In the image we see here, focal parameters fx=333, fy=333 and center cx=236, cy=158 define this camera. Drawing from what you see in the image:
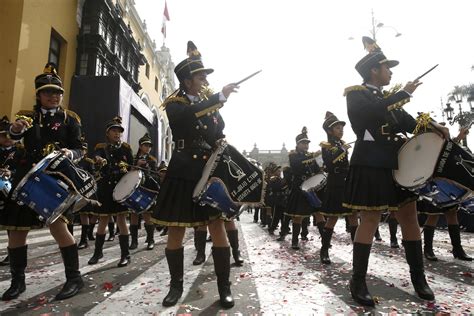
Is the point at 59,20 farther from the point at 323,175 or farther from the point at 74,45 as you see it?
the point at 323,175

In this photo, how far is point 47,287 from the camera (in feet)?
12.0

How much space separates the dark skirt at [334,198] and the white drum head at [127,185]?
3.00 meters

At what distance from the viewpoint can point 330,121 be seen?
598 centimetres

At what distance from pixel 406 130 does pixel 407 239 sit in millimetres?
1089

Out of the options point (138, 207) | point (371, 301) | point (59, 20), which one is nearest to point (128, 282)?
point (138, 207)

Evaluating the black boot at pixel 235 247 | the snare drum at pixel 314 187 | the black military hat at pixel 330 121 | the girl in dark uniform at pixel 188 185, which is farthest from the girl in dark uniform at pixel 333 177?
the girl in dark uniform at pixel 188 185

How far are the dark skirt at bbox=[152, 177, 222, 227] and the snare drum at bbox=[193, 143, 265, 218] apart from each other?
0.10 m

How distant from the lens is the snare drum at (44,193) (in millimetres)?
2996

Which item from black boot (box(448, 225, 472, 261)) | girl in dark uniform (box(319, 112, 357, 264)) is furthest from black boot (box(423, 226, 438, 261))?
girl in dark uniform (box(319, 112, 357, 264))

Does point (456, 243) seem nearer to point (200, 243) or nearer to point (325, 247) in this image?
point (325, 247)

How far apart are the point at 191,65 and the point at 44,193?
6.11 ft

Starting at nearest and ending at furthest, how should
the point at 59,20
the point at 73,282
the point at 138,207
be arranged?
the point at 73,282 < the point at 138,207 < the point at 59,20

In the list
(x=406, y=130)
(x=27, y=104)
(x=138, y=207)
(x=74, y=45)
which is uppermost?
(x=74, y=45)

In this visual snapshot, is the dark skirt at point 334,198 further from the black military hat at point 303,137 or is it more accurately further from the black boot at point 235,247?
the black boot at point 235,247
